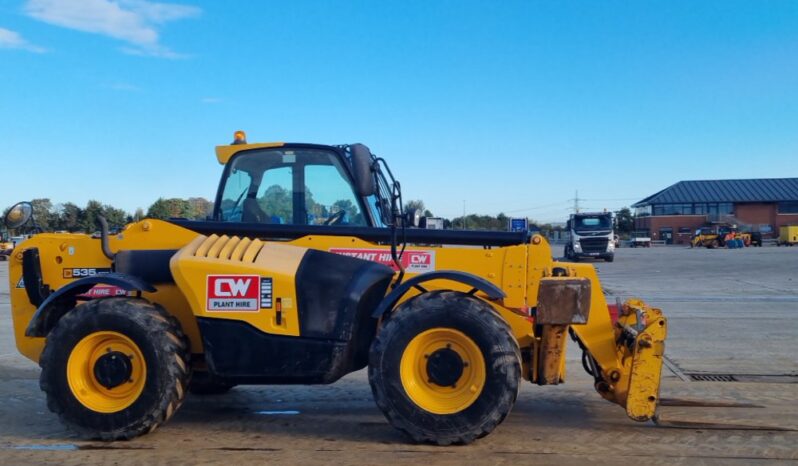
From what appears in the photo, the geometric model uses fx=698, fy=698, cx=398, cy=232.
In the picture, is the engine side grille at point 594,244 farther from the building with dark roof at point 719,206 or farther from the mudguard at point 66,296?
the building with dark roof at point 719,206

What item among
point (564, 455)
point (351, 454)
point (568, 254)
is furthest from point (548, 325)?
point (568, 254)

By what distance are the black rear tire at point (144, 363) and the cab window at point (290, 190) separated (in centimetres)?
135

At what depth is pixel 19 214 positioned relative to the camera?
5.72m

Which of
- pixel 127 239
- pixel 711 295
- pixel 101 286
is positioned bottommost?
pixel 711 295

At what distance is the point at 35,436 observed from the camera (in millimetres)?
5371

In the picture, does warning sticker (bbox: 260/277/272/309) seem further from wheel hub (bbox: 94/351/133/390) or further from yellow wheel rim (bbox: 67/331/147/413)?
wheel hub (bbox: 94/351/133/390)

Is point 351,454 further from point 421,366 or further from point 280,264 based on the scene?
point 280,264

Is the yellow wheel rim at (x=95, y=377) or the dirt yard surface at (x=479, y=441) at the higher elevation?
the yellow wheel rim at (x=95, y=377)

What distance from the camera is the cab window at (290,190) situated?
232 inches

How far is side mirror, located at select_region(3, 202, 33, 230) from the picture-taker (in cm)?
569

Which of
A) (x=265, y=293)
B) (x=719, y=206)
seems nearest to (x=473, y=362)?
(x=265, y=293)

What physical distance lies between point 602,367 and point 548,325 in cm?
55

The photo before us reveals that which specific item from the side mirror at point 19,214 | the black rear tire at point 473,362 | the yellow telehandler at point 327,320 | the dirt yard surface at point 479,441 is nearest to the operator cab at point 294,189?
the yellow telehandler at point 327,320

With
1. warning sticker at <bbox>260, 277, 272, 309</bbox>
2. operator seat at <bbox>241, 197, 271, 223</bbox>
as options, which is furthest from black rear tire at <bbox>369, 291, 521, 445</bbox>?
operator seat at <bbox>241, 197, 271, 223</bbox>
